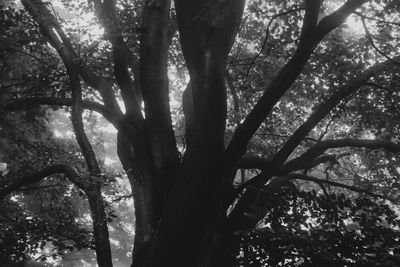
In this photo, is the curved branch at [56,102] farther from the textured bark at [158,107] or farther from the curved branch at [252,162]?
the curved branch at [252,162]

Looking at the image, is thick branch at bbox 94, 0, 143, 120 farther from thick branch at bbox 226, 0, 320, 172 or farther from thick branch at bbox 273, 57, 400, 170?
thick branch at bbox 273, 57, 400, 170

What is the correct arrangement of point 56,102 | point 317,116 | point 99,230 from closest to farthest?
point 99,230, point 317,116, point 56,102

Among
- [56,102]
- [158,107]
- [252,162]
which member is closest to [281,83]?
[158,107]

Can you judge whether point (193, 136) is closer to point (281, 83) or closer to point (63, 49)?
point (281, 83)

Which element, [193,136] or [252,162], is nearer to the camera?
[193,136]

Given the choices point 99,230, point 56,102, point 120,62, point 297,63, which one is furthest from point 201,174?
point 56,102

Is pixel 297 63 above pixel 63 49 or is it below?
below

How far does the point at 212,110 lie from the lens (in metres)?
4.36

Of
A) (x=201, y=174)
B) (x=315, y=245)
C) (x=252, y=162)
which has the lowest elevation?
(x=315, y=245)

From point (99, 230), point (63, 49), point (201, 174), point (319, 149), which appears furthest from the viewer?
point (63, 49)

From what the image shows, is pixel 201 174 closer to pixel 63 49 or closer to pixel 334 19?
pixel 334 19

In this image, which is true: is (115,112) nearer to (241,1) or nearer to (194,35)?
(194,35)

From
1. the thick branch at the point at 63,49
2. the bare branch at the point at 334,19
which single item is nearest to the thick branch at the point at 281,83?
the bare branch at the point at 334,19

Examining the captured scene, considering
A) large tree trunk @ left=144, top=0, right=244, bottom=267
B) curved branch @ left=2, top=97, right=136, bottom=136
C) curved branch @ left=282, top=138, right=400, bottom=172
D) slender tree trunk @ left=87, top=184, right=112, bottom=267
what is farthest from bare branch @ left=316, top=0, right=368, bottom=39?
slender tree trunk @ left=87, top=184, right=112, bottom=267
